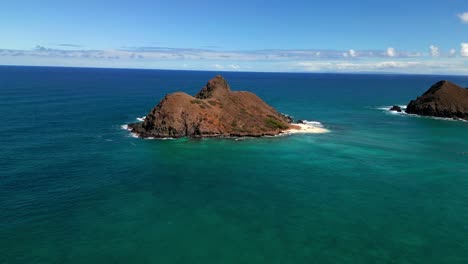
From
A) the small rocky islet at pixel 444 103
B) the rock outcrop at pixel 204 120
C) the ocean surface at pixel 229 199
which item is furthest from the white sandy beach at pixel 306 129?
the small rocky islet at pixel 444 103

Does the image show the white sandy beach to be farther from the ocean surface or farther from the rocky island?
the ocean surface

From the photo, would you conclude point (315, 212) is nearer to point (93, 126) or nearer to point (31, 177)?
point (31, 177)

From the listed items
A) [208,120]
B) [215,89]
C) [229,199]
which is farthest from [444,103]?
[229,199]

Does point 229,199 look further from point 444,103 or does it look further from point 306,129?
point 444,103

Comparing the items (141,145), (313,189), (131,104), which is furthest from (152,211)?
(131,104)

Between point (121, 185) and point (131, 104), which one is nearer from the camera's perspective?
point (121, 185)

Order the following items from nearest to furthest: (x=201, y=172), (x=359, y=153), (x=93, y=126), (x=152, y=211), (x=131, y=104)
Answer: (x=152, y=211) → (x=201, y=172) → (x=359, y=153) → (x=93, y=126) → (x=131, y=104)

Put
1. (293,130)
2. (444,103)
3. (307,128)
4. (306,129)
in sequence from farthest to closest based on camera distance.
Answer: (444,103), (307,128), (306,129), (293,130)
